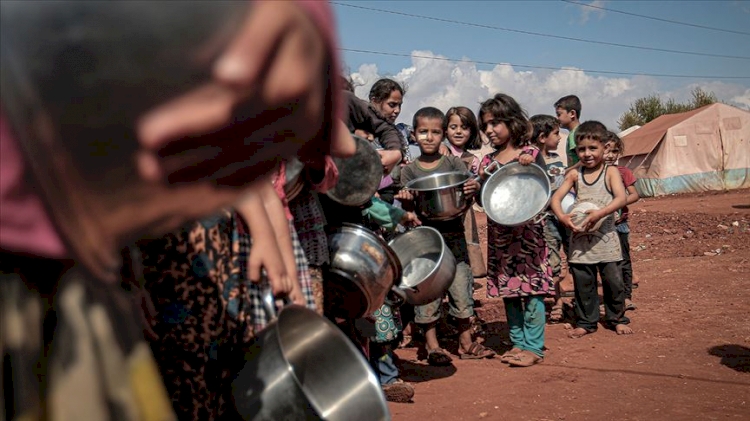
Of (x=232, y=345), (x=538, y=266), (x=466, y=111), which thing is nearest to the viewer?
(x=232, y=345)

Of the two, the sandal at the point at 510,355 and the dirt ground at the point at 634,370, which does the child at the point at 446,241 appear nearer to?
the dirt ground at the point at 634,370

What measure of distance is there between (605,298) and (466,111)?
6.19ft

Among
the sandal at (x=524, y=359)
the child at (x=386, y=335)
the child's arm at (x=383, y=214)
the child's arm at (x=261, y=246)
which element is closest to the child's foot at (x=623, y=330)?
the sandal at (x=524, y=359)

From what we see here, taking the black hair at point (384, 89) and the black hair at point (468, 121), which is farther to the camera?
the black hair at point (468, 121)

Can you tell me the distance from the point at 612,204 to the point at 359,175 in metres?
2.86

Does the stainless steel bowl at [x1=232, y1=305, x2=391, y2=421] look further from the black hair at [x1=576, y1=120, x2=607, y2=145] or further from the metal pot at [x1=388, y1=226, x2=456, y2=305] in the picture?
the black hair at [x1=576, y1=120, x2=607, y2=145]

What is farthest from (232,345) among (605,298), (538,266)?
(605,298)

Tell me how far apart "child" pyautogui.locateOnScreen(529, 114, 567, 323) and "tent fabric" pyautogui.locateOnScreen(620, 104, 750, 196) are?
17583 mm

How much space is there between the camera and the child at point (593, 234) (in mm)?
5402

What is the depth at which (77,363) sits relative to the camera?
0.69m

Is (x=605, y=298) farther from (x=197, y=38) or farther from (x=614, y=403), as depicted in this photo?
(x=197, y=38)

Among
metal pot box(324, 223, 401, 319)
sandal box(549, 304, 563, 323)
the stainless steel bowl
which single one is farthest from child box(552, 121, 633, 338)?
the stainless steel bowl

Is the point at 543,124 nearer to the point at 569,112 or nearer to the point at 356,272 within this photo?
the point at 569,112

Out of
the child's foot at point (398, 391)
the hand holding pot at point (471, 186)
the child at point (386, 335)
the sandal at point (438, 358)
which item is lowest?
the sandal at point (438, 358)
